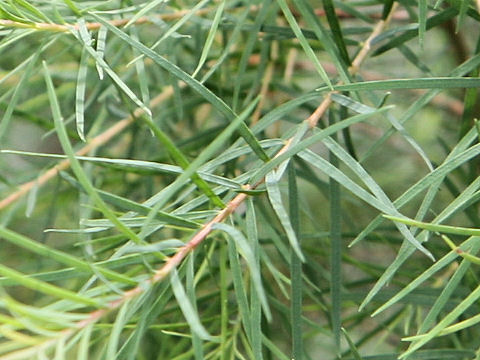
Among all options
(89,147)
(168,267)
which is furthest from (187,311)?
(89,147)

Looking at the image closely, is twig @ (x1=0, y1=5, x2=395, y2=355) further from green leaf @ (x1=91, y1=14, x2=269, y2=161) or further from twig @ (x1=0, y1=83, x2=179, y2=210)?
twig @ (x1=0, y1=83, x2=179, y2=210)

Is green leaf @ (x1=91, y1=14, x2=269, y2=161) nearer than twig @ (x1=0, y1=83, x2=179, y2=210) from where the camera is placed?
Yes

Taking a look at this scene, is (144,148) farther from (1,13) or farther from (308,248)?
(1,13)

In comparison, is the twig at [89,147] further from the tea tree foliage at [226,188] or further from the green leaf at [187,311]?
the green leaf at [187,311]

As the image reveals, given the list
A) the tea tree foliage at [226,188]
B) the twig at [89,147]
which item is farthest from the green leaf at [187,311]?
the twig at [89,147]

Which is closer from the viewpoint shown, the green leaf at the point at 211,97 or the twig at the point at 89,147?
the green leaf at the point at 211,97

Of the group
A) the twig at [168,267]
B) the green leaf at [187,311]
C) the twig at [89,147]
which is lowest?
the green leaf at [187,311]

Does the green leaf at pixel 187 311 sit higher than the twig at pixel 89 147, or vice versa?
the twig at pixel 89 147

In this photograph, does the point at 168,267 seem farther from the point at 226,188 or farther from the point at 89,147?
the point at 89,147

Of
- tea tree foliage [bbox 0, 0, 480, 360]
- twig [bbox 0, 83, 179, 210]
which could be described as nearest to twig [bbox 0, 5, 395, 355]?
tea tree foliage [bbox 0, 0, 480, 360]
